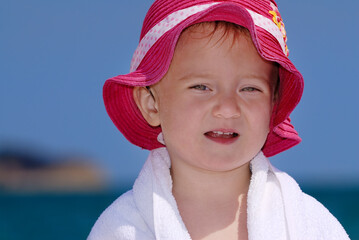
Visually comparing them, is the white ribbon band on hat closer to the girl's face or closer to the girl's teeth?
the girl's face

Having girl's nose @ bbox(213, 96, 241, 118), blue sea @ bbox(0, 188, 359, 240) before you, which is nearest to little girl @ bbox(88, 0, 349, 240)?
girl's nose @ bbox(213, 96, 241, 118)

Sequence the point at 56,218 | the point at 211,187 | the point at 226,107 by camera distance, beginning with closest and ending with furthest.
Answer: the point at 226,107
the point at 211,187
the point at 56,218

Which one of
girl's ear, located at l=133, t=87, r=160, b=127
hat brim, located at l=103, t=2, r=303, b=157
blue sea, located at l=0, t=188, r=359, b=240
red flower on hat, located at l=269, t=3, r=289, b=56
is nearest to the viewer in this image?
hat brim, located at l=103, t=2, r=303, b=157

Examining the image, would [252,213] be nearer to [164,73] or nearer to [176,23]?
[164,73]

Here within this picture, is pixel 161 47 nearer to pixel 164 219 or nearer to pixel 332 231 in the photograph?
pixel 164 219

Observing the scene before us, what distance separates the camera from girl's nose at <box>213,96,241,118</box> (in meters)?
2.37

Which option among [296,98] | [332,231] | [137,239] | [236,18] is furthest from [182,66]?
[332,231]

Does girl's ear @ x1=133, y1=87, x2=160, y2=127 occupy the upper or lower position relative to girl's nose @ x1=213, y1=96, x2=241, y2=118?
upper

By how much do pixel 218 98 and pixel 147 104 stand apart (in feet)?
1.32

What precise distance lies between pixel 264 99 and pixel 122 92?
60 centimetres

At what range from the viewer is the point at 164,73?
2.44m

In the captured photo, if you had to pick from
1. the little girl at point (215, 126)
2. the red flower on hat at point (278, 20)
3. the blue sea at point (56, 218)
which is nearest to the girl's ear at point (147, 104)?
the little girl at point (215, 126)

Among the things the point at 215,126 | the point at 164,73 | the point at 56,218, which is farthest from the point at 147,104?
the point at 56,218

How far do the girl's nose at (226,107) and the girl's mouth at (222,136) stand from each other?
0.07 m
